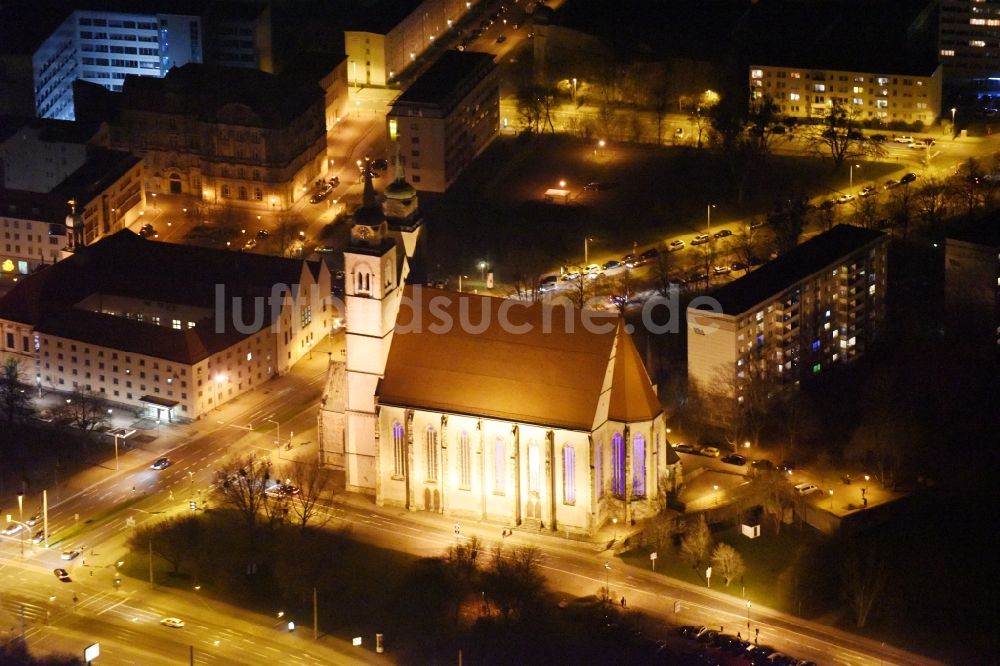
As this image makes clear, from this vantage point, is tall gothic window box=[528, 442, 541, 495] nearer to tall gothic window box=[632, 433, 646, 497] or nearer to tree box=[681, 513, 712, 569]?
tall gothic window box=[632, 433, 646, 497]

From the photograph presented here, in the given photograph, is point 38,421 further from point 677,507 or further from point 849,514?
point 849,514

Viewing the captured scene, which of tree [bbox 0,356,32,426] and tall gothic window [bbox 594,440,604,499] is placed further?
tree [bbox 0,356,32,426]

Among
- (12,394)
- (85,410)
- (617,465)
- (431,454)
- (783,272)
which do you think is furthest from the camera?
(783,272)

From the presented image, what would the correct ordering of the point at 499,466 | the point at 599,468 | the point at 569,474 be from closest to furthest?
the point at 569,474
the point at 599,468
the point at 499,466

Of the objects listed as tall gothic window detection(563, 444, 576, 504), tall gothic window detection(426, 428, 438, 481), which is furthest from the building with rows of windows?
tall gothic window detection(563, 444, 576, 504)

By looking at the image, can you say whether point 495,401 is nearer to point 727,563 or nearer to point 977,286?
point 727,563

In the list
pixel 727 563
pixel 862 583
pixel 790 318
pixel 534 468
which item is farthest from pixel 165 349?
pixel 862 583

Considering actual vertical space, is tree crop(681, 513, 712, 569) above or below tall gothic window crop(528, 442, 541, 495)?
below
